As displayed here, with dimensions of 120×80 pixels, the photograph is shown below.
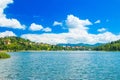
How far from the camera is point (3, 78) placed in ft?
185

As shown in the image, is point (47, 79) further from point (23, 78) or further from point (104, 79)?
point (104, 79)

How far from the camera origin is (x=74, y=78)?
5694 centimetres

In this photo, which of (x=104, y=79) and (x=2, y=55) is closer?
(x=104, y=79)

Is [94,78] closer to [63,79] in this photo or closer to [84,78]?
[84,78]

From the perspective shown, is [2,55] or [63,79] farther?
[2,55]

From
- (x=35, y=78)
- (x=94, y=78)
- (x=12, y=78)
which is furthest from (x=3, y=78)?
(x=94, y=78)

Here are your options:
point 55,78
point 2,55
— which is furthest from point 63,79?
point 2,55

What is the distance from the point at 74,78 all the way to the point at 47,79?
551 cm

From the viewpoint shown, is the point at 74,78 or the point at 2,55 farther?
the point at 2,55

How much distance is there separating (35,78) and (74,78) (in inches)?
301

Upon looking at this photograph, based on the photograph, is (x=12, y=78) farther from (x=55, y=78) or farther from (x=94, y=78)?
(x=94, y=78)

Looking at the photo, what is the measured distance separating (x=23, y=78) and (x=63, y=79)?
7999 millimetres

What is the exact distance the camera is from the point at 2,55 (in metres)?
131

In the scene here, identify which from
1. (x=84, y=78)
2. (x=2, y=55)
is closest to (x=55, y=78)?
(x=84, y=78)
